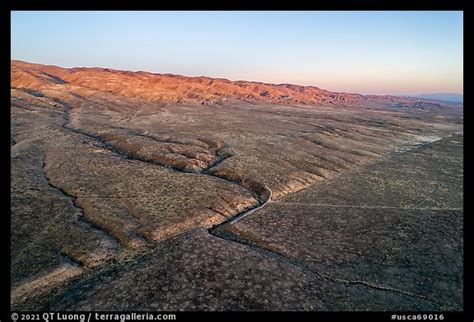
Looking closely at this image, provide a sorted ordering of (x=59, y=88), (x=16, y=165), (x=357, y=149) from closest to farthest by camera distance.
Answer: (x=16, y=165)
(x=357, y=149)
(x=59, y=88)

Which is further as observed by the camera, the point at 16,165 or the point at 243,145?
the point at 243,145

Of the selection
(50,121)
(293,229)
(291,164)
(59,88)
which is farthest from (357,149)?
(59,88)

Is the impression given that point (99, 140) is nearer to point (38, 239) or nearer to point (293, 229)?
point (38, 239)

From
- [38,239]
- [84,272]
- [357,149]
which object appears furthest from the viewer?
[357,149]
